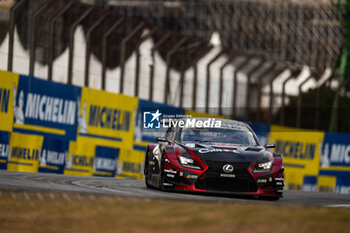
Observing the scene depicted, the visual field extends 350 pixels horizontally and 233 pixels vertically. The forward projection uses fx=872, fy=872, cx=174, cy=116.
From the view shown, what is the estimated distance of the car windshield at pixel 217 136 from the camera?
43.1ft

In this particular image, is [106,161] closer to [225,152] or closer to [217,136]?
[217,136]

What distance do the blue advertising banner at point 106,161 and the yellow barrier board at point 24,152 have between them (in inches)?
81.8

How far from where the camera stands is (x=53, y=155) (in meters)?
17.4

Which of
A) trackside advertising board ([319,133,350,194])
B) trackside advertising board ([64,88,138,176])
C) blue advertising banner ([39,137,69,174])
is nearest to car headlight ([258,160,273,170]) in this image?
blue advertising banner ([39,137,69,174])

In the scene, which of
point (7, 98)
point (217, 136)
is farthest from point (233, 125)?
point (7, 98)

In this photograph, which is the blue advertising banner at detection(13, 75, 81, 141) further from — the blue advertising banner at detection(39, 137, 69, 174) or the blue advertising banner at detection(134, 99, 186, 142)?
the blue advertising banner at detection(134, 99, 186, 142)

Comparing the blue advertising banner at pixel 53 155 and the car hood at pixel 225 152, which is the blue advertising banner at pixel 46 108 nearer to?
the blue advertising banner at pixel 53 155

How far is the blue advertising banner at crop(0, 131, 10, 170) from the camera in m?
16.0

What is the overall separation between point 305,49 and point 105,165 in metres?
94.3

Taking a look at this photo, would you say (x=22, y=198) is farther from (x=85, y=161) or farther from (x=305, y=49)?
(x=305, y=49)

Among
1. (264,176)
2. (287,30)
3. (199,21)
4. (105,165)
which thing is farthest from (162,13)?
(264,176)

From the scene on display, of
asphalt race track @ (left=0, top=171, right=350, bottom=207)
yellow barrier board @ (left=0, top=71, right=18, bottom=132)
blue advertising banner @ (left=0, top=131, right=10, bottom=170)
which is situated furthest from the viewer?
yellow barrier board @ (left=0, top=71, right=18, bottom=132)

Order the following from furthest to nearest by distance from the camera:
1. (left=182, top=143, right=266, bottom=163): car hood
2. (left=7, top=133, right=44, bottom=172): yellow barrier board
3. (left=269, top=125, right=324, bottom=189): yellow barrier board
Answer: (left=269, top=125, right=324, bottom=189): yellow barrier board < (left=7, top=133, right=44, bottom=172): yellow barrier board < (left=182, top=143, right=266, bottom=163): car hood

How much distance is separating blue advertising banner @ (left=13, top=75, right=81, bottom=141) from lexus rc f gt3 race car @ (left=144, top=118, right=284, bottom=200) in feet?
14.8
